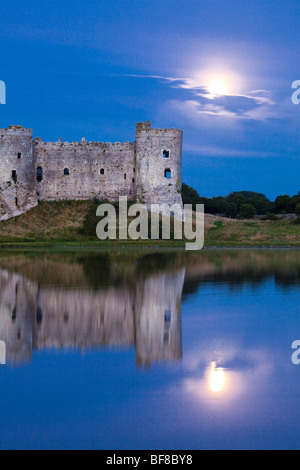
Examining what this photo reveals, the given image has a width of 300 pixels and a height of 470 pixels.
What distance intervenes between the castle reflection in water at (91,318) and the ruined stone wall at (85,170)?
30.4 metres

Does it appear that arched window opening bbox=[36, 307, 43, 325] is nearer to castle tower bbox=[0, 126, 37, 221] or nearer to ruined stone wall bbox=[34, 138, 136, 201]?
castle tower bbox=[0, 126, 37, 221]

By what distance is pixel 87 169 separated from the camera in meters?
47.8

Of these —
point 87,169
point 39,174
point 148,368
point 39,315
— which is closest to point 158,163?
point 87,169

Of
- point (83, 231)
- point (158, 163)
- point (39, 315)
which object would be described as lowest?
point (39, 315)

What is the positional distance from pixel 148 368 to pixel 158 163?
125 feet

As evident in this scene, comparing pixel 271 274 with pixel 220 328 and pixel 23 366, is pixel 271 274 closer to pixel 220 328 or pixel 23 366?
pixel 220 328

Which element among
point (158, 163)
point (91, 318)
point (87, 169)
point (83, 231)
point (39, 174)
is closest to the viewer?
point (91, 318)

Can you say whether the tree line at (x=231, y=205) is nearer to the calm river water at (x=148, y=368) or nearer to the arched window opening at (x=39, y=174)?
the arched window opening at (x=39, y=174)

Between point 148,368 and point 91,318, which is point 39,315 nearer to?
point 91,318

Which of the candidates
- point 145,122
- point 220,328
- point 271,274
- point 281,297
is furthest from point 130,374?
point 145,122

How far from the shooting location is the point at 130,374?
797cm

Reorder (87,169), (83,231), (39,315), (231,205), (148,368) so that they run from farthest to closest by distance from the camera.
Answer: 1. (231,205)
2. (87,169)
3. (83,231)
4. (39,315)
5. (148,368)

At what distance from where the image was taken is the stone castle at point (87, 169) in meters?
45.9

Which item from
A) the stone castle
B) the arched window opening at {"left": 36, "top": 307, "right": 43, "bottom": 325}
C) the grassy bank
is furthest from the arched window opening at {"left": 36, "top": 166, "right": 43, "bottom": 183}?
the arched window opening at {"left": 36, "top": 307, "right": 43, "bottom": 325}
